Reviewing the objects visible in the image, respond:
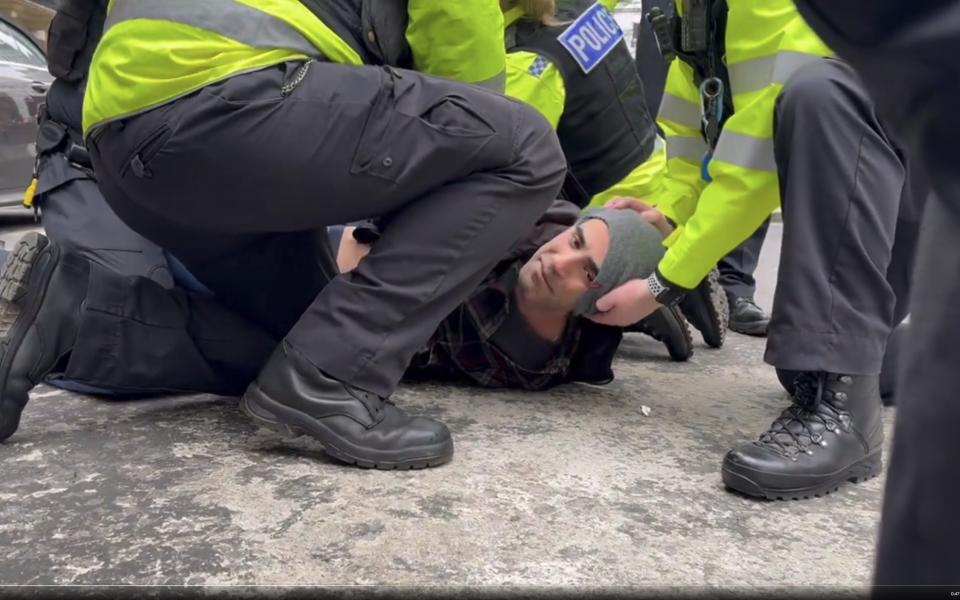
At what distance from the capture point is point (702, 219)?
6.08ft

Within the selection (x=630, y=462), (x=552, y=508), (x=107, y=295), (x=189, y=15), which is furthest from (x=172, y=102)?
(x=630, y=462)

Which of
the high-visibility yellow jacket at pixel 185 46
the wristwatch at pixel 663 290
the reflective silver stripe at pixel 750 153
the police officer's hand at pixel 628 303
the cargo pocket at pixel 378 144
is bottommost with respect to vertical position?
the police officer's hand at pixel 628 303

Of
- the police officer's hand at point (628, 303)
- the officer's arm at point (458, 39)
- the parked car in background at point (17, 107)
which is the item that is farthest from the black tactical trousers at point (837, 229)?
the parked car in background at point (17, 107)

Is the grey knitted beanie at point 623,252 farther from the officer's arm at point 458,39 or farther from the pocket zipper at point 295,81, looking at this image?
the pocket zipper at point 295,81

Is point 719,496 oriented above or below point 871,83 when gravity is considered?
below

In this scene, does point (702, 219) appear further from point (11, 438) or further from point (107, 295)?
point (11, 438)

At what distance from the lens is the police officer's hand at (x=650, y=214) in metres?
2.41

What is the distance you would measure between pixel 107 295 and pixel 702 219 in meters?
1.16

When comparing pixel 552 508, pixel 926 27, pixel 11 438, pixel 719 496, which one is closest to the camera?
pixel 926 27

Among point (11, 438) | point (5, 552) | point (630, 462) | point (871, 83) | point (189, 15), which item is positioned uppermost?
point (871, 83)

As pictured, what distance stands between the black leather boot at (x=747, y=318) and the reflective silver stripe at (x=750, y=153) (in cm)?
142

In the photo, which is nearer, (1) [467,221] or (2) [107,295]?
(1) [467,221]

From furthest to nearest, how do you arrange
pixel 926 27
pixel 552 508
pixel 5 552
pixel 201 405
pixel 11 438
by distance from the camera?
pixel 201 405 → pixel 11 438 → pixel 552 508 → pixel 5 552 → pixel 926 27

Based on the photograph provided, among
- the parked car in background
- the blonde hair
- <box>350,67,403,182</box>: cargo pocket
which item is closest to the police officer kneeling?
<box>350,67,403,182</box>: cargo pocket
